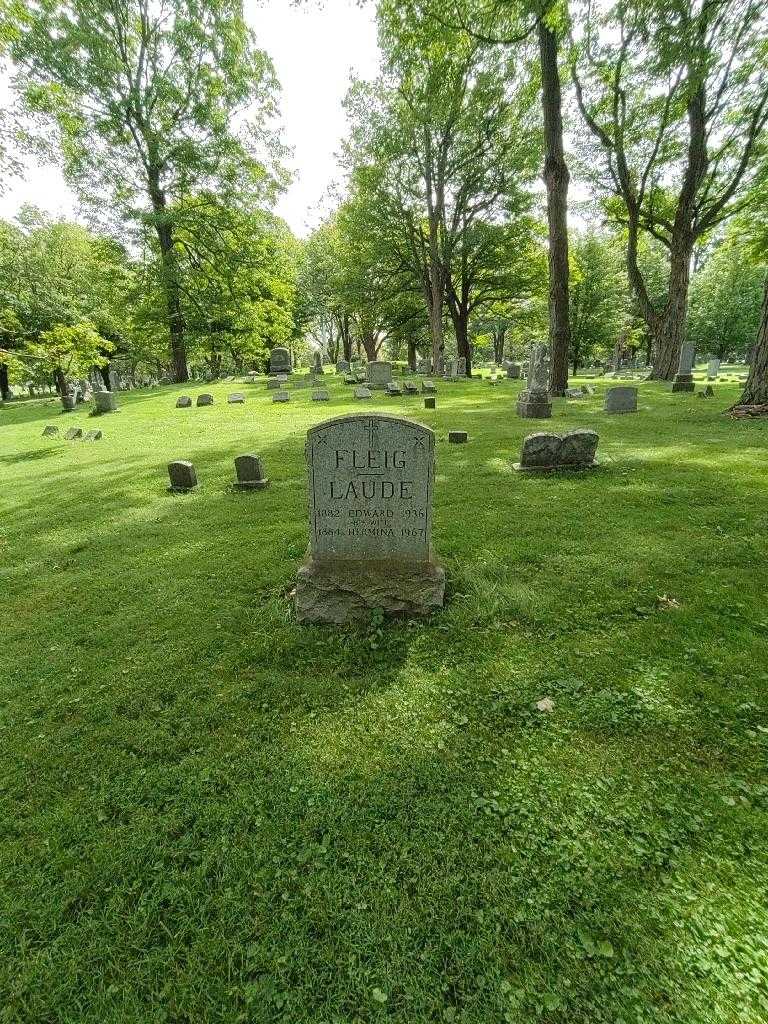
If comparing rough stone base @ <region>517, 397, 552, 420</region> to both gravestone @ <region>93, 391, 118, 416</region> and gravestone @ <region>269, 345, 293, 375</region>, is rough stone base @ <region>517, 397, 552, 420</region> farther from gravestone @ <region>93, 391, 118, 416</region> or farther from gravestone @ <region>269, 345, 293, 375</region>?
gravestone @ <region>269, 345, 293, 375</region>

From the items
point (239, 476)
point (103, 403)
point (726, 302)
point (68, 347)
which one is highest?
point (726, 302)

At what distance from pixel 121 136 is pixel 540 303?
86.2 ft

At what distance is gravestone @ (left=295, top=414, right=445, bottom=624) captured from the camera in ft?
12.2

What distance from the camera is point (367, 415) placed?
3.68 m

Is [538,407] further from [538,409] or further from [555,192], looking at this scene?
[555,192]

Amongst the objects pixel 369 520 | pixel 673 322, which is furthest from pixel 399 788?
pixel 673 322

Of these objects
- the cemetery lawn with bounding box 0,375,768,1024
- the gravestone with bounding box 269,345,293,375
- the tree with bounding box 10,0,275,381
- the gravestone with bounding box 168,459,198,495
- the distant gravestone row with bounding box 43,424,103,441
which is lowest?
the cemetery lawn with bounding box 0,375,768,1024

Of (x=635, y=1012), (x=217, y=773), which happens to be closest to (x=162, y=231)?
(x=217, y=773)

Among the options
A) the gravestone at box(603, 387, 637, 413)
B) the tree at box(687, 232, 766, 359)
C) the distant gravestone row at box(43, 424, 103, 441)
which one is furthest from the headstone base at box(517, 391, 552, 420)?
the tree at box(687, 232, 766, 359)

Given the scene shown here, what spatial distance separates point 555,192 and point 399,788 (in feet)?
50.1

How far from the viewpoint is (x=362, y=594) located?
Result: 12.4ft

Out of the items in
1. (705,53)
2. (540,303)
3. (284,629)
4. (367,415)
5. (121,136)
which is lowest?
(284,629)

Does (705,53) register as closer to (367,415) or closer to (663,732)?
(367,415)

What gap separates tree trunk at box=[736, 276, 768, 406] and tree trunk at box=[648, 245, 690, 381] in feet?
31.4
